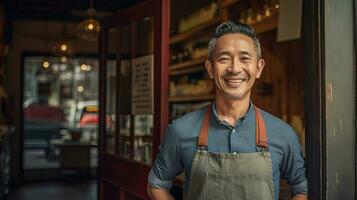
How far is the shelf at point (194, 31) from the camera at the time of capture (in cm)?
526

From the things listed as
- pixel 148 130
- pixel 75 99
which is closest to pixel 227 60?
pixel 148 130

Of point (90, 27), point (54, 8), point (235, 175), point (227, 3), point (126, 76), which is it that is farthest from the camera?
point (54, 8)

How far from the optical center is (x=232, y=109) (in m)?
1.99

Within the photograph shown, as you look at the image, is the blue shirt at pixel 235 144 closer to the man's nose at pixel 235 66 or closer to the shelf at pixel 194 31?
the man's nose at pixel 235 66

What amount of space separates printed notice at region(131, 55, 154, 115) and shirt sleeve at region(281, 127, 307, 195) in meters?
1.25

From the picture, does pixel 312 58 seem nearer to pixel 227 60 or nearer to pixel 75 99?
pixel 227 60

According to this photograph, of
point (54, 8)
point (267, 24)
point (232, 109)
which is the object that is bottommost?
point (232, 109)

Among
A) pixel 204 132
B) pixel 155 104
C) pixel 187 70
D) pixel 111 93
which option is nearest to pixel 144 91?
pixel 155 104

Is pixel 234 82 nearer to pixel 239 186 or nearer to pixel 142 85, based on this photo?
pixel 239 186

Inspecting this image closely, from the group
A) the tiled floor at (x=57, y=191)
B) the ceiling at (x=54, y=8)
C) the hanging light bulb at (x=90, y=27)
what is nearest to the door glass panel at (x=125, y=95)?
the hanging light bulb at (x=90, y=27)

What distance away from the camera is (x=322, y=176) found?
2.07 meters

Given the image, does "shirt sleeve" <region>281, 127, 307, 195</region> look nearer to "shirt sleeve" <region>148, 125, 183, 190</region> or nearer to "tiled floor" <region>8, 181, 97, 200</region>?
"shirt sleeve" <region>148, 125, 183, 190</region>

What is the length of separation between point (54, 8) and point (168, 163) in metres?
6.32

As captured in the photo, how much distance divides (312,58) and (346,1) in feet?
0.93
